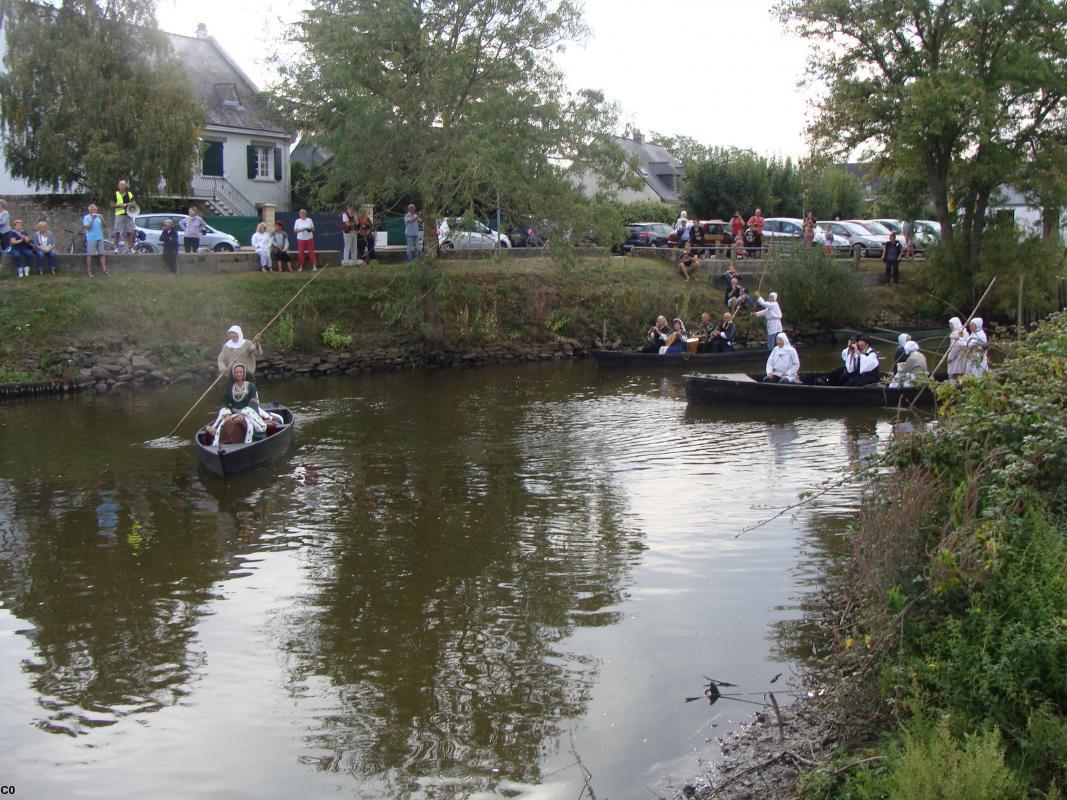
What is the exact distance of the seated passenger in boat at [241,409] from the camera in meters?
16.6

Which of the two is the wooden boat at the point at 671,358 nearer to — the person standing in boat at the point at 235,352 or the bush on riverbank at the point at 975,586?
the person standing in boat at the point at 235,352

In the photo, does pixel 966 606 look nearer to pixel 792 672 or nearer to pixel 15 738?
pixel 792 672

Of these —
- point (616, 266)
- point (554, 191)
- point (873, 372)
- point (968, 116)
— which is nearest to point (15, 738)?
point (873, 372)

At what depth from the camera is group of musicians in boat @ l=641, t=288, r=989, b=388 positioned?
13173 mm

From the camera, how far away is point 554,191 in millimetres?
27250

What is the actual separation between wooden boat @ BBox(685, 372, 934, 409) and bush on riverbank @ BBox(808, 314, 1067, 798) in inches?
454

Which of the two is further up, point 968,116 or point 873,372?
point 968,116

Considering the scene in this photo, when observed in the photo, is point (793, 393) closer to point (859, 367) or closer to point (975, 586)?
point (859, 367)

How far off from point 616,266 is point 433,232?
828 centimetres

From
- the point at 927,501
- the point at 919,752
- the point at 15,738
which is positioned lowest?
the point at 15,738

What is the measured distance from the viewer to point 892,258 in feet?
126

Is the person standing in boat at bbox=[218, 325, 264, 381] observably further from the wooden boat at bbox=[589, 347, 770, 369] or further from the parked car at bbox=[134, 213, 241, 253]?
the parked car at bbox=[134, 213, 241, 253]

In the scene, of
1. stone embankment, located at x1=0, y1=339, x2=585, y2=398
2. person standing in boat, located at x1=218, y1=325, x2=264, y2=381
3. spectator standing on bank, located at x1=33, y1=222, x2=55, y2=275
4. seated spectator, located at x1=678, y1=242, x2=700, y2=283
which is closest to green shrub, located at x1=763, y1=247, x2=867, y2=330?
seated spectator, located at x1=678, y1=242, x2=700, y2=283

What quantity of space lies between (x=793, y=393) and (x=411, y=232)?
12.9 meters
